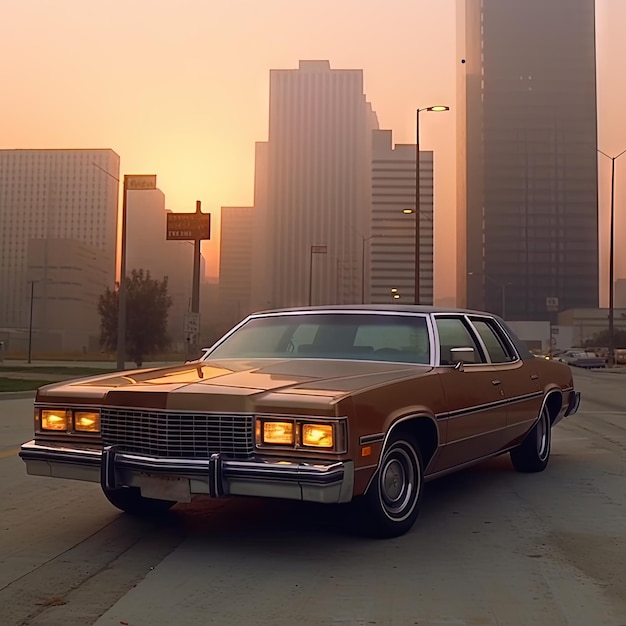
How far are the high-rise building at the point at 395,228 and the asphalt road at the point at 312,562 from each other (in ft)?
375

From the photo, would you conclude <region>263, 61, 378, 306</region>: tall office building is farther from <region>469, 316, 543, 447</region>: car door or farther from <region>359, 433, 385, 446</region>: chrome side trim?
<region>359, 433, 385, 446</region>: chrome side trim

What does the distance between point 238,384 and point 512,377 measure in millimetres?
3002

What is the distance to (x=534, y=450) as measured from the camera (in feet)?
23.6

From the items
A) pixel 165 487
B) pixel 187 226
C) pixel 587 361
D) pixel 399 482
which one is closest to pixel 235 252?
pixel 587 361

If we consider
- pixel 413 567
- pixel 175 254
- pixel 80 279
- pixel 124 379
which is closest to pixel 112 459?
pixel 124 379

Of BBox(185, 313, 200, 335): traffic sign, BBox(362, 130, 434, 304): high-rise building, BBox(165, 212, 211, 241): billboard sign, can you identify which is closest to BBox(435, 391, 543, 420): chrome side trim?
BBox(185, 313, 200, 335): traffic sign

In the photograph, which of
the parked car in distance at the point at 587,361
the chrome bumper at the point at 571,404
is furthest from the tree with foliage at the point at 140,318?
the chrome bumper at the point at 571,404

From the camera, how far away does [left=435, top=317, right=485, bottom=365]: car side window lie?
556 centimetres

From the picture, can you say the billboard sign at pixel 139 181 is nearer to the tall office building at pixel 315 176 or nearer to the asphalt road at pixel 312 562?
the asphalt road at pixel 312 562

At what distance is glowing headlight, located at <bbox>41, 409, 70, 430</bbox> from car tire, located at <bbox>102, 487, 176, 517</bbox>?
27.1 inches

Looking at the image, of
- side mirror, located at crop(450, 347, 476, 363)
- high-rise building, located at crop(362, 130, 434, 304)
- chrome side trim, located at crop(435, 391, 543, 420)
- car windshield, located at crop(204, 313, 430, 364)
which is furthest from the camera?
high-rise building, located at crop(362, 130, 434, 304)

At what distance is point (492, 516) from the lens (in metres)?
5.42

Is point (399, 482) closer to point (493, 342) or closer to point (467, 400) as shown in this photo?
point (467, 400)

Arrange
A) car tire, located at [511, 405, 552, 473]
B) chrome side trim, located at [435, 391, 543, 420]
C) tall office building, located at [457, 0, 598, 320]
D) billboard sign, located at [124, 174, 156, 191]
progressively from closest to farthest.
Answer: chrome side trim, located at [435, 391, 543, 420] < car tire, located at [511, 405, 552, 473] < billboard sign, located at [124, 174, 156, 191] < tall office building, located at [457, 0, 598, 320]
